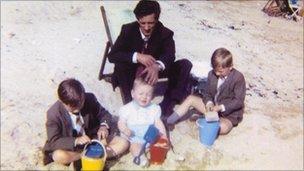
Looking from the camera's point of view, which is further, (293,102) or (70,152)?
(293,102)

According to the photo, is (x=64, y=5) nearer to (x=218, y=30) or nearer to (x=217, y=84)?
(x=218, y=30)

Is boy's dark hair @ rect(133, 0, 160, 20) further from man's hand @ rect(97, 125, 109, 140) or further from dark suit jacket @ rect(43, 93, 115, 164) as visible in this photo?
man's hand @ rect(97, 125, 109, 140)

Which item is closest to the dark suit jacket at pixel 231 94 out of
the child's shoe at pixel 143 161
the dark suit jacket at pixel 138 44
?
the dark suit jacket at pixel 138 44

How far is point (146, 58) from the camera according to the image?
4457 millimetres

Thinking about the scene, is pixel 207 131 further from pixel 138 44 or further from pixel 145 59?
pixel 138 44

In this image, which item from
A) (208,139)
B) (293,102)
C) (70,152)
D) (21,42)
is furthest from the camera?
(21,42)

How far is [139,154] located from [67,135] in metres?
0.71

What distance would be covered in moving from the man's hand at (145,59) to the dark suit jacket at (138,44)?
0.18 metres

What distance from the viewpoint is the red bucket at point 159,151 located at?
3.98 m

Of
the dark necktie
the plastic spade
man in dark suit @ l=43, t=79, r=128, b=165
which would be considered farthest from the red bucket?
the dark necktie

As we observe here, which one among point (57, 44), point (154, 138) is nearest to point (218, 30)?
point (57, 44)

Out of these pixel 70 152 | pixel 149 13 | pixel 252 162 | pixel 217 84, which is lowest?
pixel 252 162

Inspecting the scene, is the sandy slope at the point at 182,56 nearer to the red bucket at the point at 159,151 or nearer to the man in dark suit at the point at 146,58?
the red bucket at the point at 159,151

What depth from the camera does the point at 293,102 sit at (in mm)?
5492
